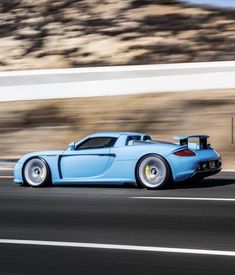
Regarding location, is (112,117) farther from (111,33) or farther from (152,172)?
(152,172)

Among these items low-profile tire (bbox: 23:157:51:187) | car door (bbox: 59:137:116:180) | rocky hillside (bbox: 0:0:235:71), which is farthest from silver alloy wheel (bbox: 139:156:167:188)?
rocky hillside (bbox: 0:0:235:71)

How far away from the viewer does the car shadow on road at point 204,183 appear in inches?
437

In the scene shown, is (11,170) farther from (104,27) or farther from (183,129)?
(104,27)

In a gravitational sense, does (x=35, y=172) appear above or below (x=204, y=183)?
above

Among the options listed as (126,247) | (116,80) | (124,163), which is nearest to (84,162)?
(124,163)

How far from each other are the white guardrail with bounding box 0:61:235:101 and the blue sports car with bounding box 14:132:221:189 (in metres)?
11.2

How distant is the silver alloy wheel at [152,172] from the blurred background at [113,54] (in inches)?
253

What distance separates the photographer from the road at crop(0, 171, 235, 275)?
5326mm

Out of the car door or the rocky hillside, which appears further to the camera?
the rocky hillside

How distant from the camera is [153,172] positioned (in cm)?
1055

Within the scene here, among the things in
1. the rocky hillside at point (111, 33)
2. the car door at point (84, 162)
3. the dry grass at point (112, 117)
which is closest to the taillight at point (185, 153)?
the car door at point (84, 162)

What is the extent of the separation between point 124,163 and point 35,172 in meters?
1.76

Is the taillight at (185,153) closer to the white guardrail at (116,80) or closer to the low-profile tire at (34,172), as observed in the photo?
the low-profile tire at (34,172)

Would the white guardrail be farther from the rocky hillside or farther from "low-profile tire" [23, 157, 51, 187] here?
"low-profile tire" [23, 157, 51, 187]
